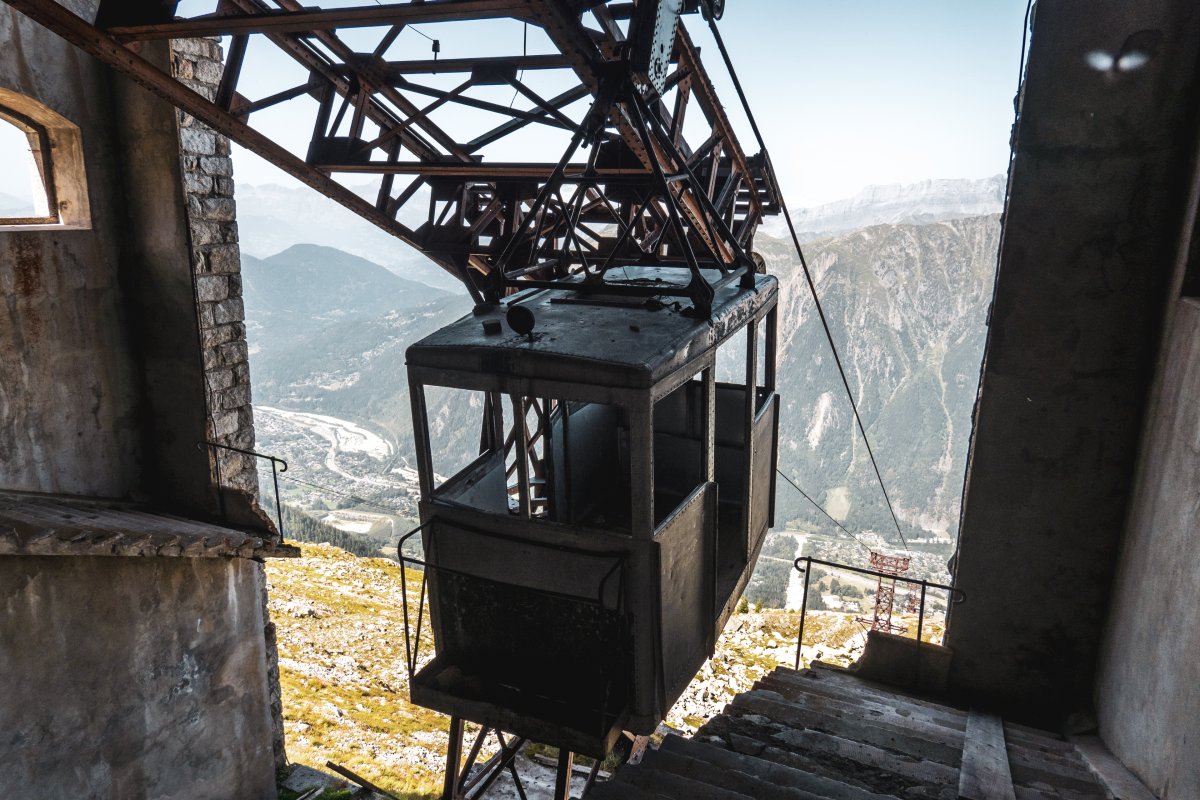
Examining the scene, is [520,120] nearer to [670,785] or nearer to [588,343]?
[588,343]

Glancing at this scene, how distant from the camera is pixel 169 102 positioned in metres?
6.26

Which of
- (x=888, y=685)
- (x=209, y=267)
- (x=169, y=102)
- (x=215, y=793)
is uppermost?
(x=169, y=102)

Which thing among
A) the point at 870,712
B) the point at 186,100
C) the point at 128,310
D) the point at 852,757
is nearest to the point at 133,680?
the point at 128,310

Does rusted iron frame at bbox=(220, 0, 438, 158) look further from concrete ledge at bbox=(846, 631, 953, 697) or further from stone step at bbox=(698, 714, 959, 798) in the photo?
concrete ledge at bbox=(846, 631, 953, 697)

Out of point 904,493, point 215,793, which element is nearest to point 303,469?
point 904,493

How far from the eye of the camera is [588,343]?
4.46m

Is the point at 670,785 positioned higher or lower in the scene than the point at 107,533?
lower

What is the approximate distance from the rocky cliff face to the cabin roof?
106 meters

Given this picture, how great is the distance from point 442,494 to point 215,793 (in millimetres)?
5253

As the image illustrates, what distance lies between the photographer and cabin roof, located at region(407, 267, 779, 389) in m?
4.19

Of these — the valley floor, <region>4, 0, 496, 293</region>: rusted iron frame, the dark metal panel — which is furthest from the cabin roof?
the valley floor

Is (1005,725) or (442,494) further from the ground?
(442,494)

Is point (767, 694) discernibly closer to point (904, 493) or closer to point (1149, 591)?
point (1149, 591)

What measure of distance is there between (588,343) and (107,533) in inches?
154
